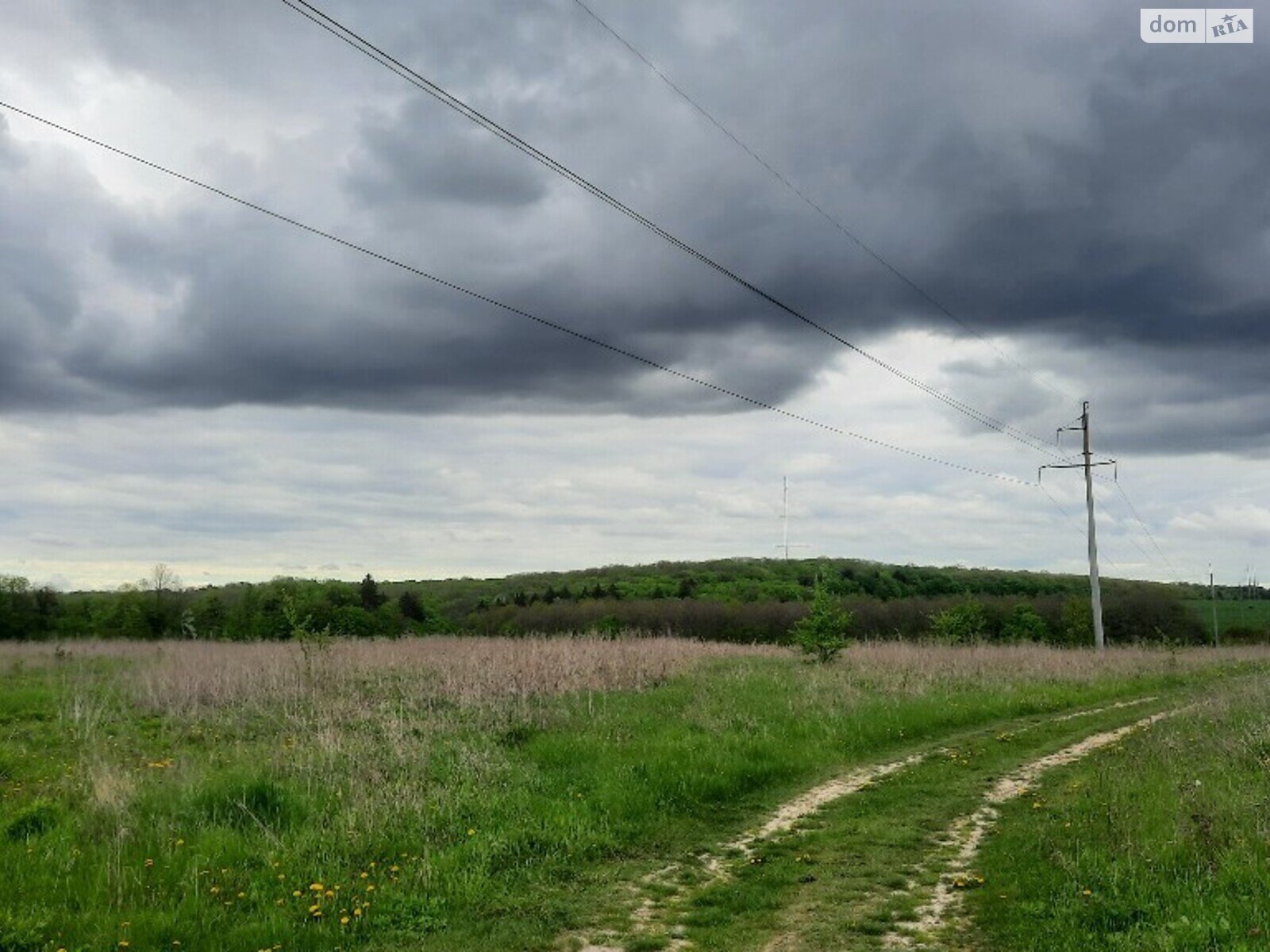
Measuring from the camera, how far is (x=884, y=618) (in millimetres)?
86188

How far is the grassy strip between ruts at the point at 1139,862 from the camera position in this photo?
267 inches

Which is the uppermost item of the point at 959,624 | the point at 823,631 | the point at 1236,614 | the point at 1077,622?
the point at 823,631

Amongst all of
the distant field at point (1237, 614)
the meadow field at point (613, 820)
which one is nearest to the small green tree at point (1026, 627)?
the distant field at point (1237, 614)

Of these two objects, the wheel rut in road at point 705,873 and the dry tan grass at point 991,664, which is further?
the dry tan grass at point 991,664

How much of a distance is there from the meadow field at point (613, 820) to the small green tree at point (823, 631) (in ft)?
32.5

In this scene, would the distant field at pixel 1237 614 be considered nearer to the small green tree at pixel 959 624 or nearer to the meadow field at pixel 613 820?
the small green tree at pixel 959 624

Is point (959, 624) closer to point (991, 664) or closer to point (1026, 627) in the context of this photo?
point (991, 664)

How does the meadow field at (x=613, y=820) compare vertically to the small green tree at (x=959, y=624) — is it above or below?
below

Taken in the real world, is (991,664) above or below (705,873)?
above

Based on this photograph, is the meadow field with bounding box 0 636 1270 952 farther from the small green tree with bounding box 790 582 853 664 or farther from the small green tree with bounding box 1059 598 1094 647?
the small green tree with bounding box 1059 598 1094 647

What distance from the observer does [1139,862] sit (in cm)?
827

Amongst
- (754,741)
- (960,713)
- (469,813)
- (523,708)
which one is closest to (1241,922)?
(469,813)

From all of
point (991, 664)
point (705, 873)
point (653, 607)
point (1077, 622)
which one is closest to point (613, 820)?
point (705, 873)

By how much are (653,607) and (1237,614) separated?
78225 millimetres
